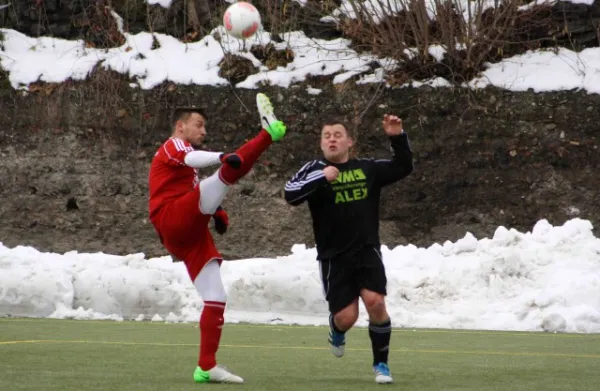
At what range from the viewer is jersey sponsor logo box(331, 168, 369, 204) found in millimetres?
7953

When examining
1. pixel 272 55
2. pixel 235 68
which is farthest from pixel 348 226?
pixel 272 55

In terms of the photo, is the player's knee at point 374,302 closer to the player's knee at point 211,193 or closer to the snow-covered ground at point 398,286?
the player's knee at point 211,193

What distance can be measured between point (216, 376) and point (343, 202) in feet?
4.68

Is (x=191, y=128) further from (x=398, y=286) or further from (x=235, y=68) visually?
(x=235, y=68)

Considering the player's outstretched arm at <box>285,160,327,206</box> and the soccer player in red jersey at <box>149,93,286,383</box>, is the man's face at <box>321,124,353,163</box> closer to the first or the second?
the player's outstretched arm at <box>285,160,327,206</box>

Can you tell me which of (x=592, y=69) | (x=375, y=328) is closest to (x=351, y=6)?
(x=592, y=69)

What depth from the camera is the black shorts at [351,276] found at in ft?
25.8

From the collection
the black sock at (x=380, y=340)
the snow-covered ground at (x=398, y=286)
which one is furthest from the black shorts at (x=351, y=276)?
the snow-covered ground at (x=398, y=286)

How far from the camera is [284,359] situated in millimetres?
9484

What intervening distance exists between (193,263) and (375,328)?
1270mm

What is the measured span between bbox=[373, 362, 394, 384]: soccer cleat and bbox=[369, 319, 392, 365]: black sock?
0.24 feet

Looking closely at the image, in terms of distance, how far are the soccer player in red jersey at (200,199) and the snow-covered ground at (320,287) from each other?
23.7 ft

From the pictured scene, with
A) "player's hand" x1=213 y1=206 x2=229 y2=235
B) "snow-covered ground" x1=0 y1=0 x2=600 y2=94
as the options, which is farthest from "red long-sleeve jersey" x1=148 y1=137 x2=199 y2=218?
"snow-covered ground" x1=0 y1=0 x2=600 y2=94

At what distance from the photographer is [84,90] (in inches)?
903
